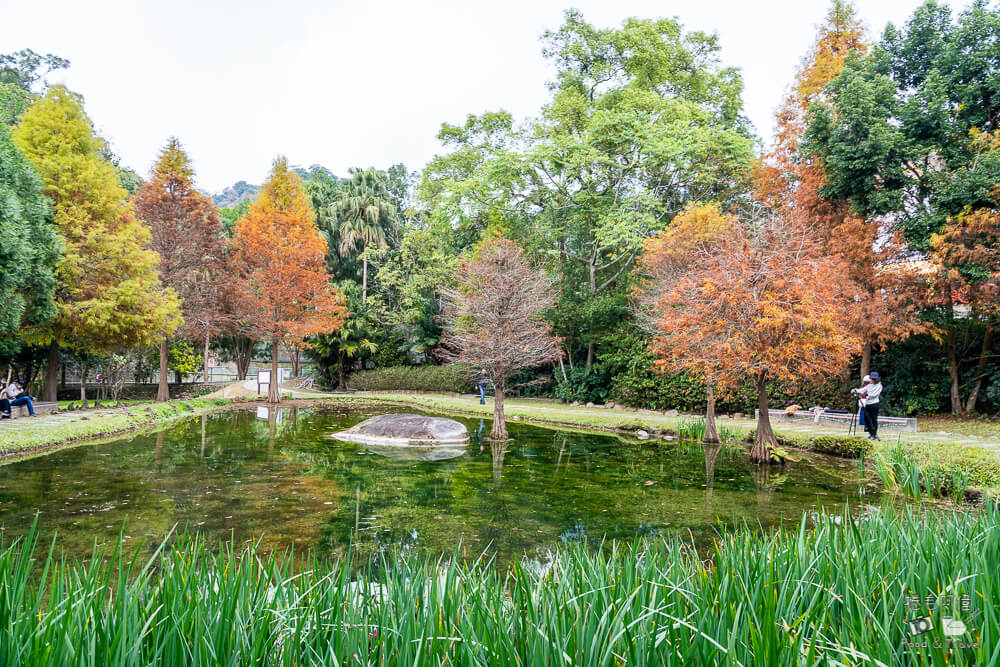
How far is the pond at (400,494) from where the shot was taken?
5.77 m

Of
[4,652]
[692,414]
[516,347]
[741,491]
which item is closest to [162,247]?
[516,347]

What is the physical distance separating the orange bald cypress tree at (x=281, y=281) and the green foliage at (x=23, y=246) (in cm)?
702

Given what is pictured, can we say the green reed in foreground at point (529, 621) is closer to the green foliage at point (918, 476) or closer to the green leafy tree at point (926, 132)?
the green foliage at point (918, 476)

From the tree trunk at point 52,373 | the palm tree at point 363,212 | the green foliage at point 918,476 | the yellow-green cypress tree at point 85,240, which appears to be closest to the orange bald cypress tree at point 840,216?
the green foliage at point 918,476

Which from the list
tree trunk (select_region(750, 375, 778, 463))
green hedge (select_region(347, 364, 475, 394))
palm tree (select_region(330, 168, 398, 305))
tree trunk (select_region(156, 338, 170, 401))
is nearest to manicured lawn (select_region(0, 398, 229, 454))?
tree trunk (select_region(156, 338, 170, 401))

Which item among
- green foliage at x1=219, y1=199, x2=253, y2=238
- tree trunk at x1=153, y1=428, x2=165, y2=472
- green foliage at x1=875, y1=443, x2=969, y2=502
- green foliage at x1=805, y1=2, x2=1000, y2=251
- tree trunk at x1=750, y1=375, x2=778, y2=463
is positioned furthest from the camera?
green foliage at x1=219, y1=199, x2=253, y2=238

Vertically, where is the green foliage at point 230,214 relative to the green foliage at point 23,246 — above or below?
above

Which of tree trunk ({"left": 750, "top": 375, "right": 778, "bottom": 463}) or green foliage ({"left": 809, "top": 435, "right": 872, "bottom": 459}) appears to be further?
green foliage ({"left": 809, "top": 435, "right": 872, "bottom": 459})

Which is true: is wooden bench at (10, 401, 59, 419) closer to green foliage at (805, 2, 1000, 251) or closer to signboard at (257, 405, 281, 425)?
signboard at (257, 405, 281, 425)

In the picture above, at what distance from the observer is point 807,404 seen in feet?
54.6

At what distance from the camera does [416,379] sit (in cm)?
3022

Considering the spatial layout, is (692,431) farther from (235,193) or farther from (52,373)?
(235,193)

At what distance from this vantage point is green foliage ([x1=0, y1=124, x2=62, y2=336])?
11656 mm

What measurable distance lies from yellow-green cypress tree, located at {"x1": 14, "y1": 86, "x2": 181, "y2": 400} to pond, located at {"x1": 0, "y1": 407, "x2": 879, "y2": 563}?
23.0ft
